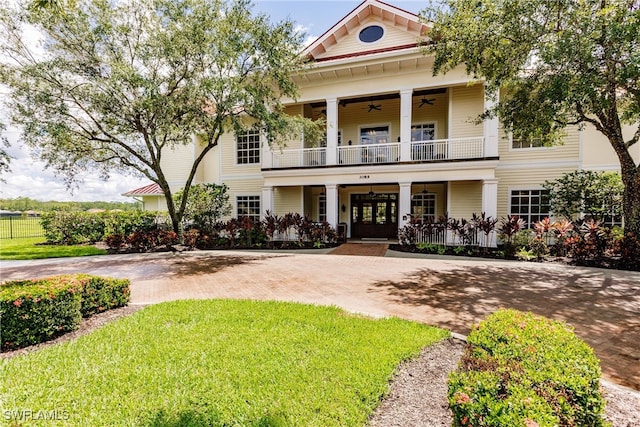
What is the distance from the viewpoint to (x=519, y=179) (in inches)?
532

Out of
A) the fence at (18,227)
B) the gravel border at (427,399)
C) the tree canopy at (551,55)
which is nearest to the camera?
the gravel border at (427,399)

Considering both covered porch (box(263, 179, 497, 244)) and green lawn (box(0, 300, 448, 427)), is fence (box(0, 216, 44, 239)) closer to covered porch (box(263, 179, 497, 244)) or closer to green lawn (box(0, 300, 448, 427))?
covered porch (box(263, 179, 497, 244))

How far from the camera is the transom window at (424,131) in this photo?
15547mm

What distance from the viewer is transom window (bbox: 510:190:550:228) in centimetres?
1314

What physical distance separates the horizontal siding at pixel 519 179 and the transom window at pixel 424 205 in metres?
3.08

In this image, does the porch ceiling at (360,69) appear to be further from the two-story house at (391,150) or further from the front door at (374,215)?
the front door at (374,215)

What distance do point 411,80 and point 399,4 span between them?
12.7 feet

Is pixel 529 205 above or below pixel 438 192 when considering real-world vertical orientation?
below

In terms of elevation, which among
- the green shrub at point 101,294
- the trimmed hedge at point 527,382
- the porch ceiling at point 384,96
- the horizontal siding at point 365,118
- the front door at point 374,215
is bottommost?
the green shrub at point 101,294

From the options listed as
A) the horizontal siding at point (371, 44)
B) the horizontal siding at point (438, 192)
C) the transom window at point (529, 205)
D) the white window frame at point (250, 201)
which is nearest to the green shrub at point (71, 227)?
the white window frame at point (250, 201)

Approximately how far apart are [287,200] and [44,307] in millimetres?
12935

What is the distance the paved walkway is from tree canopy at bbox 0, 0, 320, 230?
4.81 metres

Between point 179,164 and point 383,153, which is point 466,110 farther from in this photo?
point 179,164

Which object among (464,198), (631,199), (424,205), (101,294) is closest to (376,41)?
(424,205)
